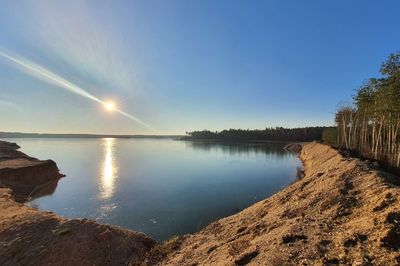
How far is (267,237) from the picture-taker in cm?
1115

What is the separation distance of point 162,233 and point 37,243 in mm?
8563

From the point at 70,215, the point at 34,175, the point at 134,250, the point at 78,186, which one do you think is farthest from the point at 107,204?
the point at 34,175

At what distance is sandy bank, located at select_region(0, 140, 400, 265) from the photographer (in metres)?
8.21

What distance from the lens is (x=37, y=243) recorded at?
14.3m

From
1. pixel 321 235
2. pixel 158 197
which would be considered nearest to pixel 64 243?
pixel 321 235

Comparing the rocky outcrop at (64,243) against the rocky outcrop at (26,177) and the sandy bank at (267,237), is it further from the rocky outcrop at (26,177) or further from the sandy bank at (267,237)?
the rocky outcrop at (26,177)

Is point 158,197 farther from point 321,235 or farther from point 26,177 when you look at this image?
point 321,235

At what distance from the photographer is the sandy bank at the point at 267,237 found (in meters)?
8.21

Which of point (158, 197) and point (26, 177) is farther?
point (26, 177)

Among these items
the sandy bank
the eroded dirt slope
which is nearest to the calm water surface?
the sandy bank

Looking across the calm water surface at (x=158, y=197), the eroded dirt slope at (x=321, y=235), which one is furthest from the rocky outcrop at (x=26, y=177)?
the eroded dirt slope at (x=321, y=235)

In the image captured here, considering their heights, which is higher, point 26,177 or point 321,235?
point 321,235

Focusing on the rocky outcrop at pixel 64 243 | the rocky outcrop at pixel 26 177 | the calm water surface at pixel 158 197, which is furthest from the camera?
the rocky outcrop at pixel 26 177

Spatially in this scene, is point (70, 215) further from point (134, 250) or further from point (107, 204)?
point (134, 250)
